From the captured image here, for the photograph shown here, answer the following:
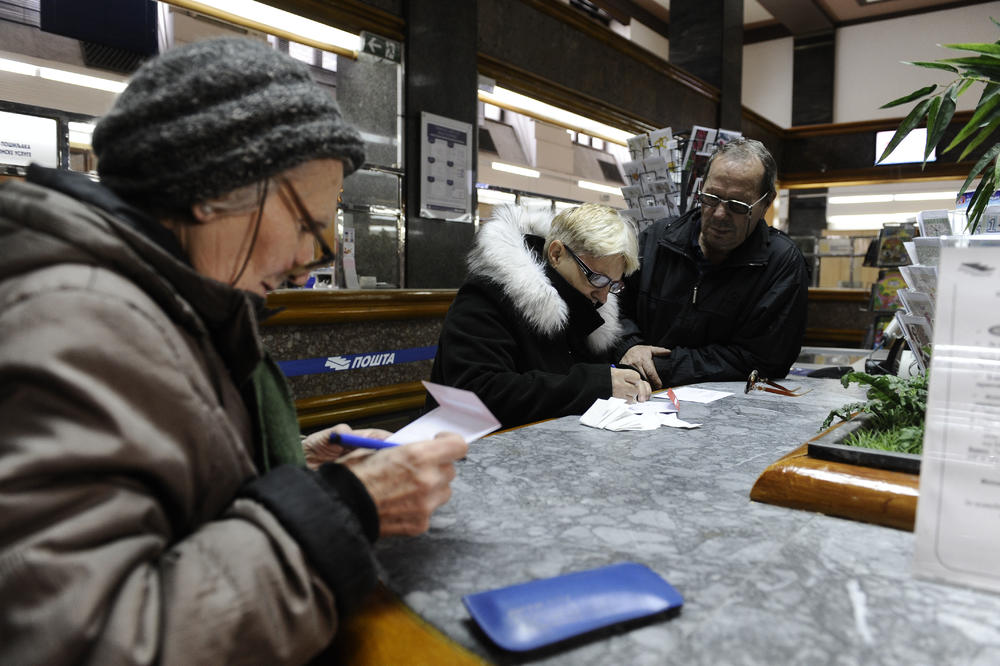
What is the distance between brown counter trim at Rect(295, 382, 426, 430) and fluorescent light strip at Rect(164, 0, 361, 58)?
7.18 feet

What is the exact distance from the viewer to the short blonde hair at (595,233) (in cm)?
223

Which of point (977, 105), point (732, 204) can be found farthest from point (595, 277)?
point (977, 105)

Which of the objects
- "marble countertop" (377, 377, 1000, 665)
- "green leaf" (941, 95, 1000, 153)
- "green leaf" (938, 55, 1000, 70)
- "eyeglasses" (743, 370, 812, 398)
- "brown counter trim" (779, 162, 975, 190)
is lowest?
"marble countertop" (377, 377, 1000, 665)

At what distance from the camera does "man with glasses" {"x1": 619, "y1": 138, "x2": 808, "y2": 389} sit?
2738 millimetres

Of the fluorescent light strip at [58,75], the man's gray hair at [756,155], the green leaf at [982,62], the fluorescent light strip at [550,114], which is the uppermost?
the fluorescent light strip at [550,114]

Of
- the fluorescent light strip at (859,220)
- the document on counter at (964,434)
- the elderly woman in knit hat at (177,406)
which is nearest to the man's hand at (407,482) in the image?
the elderly woman in knit hat at (177,406)

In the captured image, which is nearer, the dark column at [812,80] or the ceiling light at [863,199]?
the ceiling light at [863,199]

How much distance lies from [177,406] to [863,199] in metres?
11.3

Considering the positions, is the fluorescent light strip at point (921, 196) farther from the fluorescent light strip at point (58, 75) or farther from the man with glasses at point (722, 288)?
the fluorescent light strip at point (58, 75)

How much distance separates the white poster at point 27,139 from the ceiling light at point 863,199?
10176 millimetres

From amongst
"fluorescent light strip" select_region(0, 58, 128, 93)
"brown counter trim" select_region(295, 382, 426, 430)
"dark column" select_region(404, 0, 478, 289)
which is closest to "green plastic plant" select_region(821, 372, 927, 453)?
"brown counter trim" select_region(295, 382, 426, 430)

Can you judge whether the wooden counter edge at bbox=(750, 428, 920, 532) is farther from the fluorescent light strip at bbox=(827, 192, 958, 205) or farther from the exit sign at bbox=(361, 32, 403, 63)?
the fluorescent light strip at bbox=(827, 192, 958, 205)

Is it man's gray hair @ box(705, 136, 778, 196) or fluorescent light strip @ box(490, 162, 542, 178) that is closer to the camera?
man's gray hair @ box(705, 136, 778, 196)

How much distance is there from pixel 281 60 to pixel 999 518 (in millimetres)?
1036
